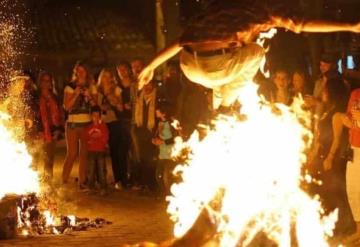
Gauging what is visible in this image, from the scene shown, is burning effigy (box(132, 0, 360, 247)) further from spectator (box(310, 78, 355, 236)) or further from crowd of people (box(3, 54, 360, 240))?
crowd of people (box(3, 54, 360, 240))

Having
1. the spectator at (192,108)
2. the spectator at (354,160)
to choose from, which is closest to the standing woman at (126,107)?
the spectator at (192,108)

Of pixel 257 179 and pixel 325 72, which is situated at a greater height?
pixel 325 72

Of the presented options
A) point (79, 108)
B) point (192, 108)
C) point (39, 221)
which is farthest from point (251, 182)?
point (79, 108)

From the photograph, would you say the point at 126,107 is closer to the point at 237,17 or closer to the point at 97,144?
the point at 97,144

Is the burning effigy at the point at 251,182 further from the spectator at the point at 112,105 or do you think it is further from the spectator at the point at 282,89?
the spectator at the point at 112,105

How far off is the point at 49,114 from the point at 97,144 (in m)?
0.92

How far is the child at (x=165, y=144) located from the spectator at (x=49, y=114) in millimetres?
1884

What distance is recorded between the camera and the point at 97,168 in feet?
42.7

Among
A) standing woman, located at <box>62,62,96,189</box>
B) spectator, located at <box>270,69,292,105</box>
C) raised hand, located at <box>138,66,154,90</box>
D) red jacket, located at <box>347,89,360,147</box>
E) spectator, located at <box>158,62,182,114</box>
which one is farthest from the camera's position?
standing woman, located at <box>62,62,96,189</box>

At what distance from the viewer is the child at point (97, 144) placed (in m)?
12.8

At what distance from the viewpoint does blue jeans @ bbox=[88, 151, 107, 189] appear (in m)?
12.9

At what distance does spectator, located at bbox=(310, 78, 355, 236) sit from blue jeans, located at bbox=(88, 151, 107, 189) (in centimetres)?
416

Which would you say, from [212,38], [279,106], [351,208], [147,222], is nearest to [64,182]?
[147,222]

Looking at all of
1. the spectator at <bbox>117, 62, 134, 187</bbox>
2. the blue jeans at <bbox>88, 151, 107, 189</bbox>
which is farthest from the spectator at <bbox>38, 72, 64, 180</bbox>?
the spectator at <bbox>117, 62, 134, 187</bbox>
